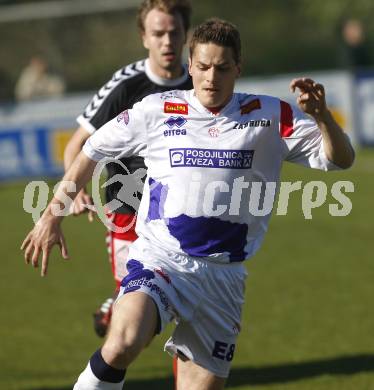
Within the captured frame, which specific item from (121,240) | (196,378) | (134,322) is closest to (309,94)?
(134,322)

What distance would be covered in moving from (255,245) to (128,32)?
18.0m

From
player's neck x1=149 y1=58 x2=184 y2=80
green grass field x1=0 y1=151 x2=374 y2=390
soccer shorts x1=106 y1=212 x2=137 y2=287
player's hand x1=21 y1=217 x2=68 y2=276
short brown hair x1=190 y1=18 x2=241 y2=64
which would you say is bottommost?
green grass field x1=0 y1=151 x2=374 y2=390

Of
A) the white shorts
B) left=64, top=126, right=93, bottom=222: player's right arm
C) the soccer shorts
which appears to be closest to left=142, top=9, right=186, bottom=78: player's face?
left=64, top=126, right=93, bottom=222: player's right arm

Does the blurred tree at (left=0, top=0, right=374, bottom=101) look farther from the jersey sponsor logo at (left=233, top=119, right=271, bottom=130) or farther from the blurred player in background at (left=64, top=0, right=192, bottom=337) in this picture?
the jersey sponsor logo at (left=233, top=119, right=271, bottom=130)

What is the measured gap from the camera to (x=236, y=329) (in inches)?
210

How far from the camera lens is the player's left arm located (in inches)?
190

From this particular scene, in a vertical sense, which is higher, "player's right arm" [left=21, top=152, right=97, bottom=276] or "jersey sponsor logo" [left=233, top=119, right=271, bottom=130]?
"jersey sponsor logo" [left=233, top=119, right=271, bottom=130]

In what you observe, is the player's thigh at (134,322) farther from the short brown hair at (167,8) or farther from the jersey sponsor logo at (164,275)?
the short brown hair at (167,8)

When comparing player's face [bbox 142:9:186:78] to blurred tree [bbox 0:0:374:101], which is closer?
player's face [bbox 142:9:186:78]

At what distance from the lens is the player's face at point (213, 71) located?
16.7 feet

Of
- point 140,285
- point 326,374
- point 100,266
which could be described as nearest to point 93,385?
point 140,285

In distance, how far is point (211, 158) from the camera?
5180 mm

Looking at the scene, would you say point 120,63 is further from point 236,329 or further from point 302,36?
point 236,329

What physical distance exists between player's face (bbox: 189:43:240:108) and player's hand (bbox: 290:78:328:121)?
16.3 inches
